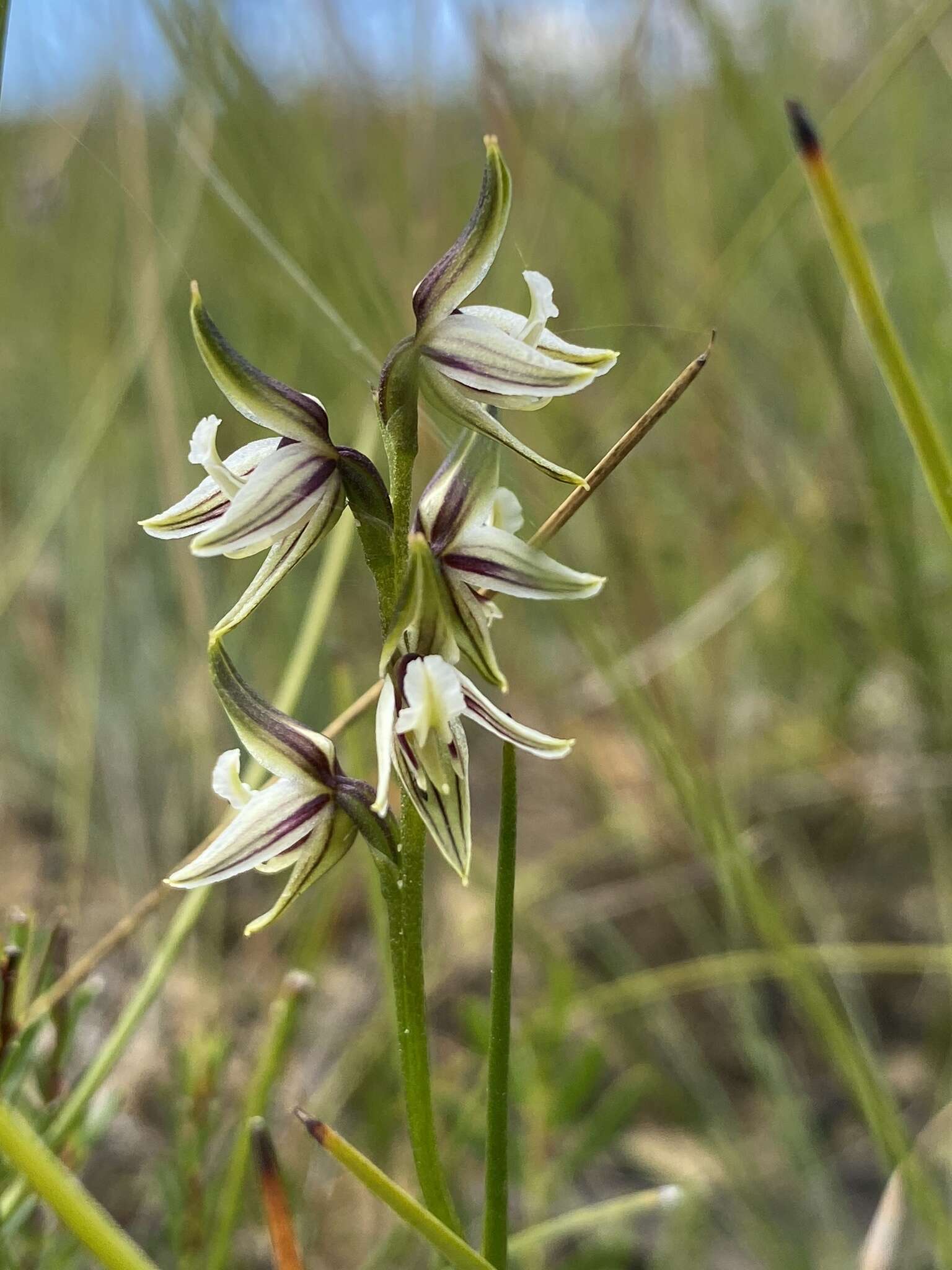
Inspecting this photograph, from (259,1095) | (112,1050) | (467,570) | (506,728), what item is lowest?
(259,1095)

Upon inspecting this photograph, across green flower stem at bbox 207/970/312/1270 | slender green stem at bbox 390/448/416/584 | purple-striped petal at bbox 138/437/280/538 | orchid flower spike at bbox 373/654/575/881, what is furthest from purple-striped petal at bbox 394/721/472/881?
green flower stem at bbox 207/970/312/1270

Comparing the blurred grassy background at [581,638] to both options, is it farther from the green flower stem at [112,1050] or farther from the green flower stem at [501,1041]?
the green flower stem at [501,1041]

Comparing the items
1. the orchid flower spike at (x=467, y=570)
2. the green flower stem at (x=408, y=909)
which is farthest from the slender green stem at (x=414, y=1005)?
the orchid flower spike at (x=467, y=570)

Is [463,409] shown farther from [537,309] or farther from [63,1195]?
[63,1195]

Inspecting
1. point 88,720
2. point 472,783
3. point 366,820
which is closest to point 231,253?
point 88,720

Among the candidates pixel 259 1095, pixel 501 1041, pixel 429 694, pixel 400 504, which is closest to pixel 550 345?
pixel 400 504
